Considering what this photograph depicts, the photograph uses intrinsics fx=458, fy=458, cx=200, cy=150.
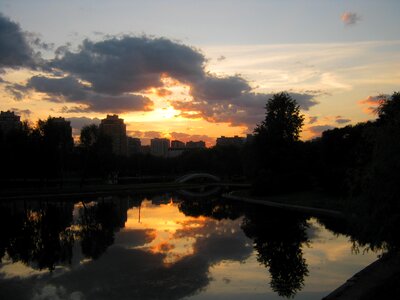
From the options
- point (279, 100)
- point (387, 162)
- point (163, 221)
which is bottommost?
point (163, 221)

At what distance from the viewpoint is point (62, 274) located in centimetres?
1825

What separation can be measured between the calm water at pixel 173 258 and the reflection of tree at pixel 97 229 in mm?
63

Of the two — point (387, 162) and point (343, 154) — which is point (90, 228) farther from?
point (343, 154)

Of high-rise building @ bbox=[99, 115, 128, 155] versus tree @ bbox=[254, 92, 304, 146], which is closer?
tree @ bbox=[254, 92, 304, 146]

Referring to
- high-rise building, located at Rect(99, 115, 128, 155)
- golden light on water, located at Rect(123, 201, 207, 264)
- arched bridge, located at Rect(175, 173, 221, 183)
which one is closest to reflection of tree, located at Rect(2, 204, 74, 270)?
golden light on water, located at Rect(123, 201, 207, 264)

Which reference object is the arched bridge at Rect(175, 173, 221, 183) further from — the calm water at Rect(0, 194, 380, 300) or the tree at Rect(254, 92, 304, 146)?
the calm water at Rect(0, 194, 380, 300)

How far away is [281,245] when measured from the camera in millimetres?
25172

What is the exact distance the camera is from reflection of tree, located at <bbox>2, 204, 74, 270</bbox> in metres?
21.5

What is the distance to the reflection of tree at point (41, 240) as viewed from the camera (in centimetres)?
2147

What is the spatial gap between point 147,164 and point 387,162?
114 meters

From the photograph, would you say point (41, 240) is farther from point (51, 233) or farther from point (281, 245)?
point (281, 245)

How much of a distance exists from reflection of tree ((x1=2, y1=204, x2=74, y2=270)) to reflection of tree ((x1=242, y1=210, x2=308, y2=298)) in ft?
31.3

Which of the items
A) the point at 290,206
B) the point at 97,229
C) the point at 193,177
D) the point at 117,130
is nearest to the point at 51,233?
the point at 97,229

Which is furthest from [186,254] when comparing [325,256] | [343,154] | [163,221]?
[343,154]
